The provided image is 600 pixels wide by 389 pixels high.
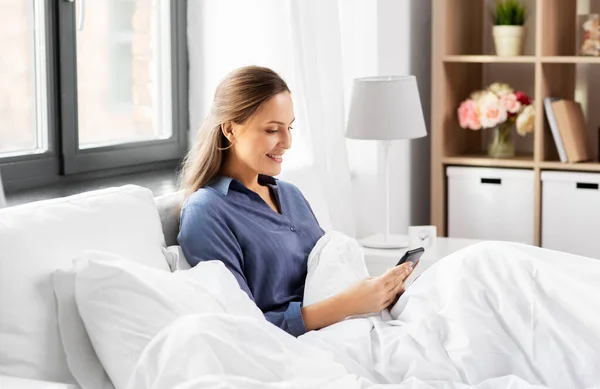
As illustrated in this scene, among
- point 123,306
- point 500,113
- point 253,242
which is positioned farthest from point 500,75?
point 123,306

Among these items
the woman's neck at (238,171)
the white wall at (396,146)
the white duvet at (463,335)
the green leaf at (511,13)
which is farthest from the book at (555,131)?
the woman's neck at (238,171)

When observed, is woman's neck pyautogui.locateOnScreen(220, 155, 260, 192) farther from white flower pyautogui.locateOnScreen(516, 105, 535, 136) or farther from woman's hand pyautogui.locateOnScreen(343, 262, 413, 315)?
white flower pyautogui.locateOnScreen(516, 105, 535, 136)

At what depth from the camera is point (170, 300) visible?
1.76 m

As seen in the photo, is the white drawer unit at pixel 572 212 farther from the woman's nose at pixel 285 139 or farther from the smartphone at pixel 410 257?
the woman's nose at pixel 285 139

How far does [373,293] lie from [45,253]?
799 millimetres

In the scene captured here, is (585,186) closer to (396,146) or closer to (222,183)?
(396,146)

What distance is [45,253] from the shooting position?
1752mm

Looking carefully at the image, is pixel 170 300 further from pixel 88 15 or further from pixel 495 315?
pixel 88 15

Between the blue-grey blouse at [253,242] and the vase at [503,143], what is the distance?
1836 millimetres

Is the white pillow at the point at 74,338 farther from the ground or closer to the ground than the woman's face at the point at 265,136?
closer to the ground

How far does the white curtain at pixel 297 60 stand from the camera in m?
3.33

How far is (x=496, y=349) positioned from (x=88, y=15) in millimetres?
1885

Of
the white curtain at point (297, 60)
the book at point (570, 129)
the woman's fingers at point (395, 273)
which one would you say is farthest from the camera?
the book at point (570, 129)

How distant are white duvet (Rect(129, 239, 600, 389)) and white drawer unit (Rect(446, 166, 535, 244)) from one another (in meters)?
1.81
